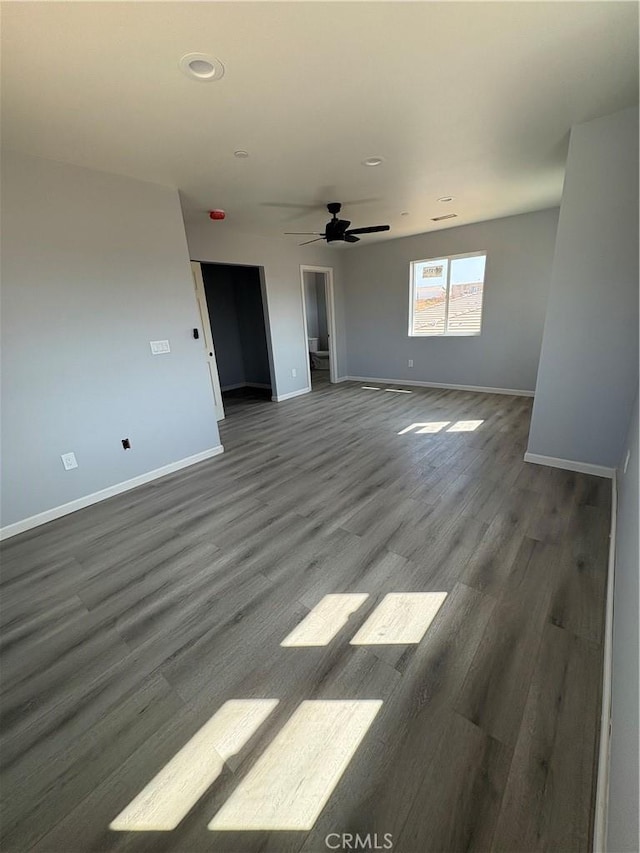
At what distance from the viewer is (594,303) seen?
8.27ft

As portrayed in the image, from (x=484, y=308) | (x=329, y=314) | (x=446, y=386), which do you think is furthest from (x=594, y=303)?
(x=329, y=314)

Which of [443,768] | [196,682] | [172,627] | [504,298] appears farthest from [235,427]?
[504,298]

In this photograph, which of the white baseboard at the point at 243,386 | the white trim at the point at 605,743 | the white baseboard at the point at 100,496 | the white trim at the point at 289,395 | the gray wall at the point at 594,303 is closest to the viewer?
the white trim at the point at 605,743

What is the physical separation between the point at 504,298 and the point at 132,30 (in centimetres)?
519

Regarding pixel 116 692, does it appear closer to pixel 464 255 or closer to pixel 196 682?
pixel 196 682

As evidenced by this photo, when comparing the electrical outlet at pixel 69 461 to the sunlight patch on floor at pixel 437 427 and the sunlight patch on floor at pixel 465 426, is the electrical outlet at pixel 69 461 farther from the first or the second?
the sunlight patch on floor at pixel 465 426

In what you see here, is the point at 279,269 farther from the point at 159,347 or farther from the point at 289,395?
the point at 159,347

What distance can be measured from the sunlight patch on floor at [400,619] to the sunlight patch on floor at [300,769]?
278 millimetres

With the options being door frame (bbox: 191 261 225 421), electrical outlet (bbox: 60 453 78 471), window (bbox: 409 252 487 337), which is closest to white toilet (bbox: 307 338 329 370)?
window (bbox: 409 252 487 337)

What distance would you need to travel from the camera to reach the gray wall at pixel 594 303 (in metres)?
2.30

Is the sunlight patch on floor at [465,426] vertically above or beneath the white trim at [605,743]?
above

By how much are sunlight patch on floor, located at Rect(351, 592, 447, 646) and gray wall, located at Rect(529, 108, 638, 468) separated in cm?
202

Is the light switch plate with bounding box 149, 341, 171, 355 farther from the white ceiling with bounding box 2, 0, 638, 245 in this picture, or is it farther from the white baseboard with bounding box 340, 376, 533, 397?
the white baseboard with bounding box 340, 376, 533, 397
